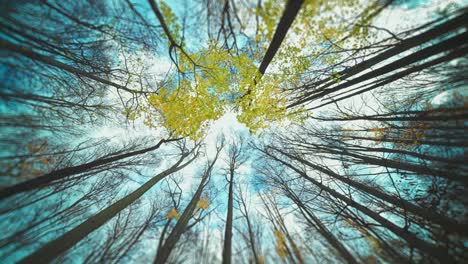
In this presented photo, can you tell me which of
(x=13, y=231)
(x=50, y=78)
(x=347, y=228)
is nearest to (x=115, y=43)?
(x=50, y=78)

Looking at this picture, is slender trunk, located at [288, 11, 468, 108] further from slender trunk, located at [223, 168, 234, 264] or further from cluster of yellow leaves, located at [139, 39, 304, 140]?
slender trunk, located at [223, 168, 234, 264]

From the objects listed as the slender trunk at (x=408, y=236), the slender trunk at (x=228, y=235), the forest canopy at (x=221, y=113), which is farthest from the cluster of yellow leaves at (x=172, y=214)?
the slender trunk at (x=408, y=236)

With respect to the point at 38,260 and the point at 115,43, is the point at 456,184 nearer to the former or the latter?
the point at 115,43

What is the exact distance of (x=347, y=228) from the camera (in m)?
4.96

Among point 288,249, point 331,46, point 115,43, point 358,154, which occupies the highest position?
point 115,43

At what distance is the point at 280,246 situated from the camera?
16.5 feet

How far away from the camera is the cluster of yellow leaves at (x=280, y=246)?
4.72 metres

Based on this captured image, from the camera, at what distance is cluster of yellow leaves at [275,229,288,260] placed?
4.72m

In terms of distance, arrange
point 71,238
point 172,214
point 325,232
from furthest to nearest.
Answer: point 172,214 → point 325,232 → point 71,238

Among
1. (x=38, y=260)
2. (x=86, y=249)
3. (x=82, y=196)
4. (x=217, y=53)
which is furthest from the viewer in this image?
(x=82, y=196)

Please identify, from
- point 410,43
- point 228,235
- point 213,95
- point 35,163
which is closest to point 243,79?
Result: point 213,95

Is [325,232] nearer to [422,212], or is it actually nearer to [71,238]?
[422,212]

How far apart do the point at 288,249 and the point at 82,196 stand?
830cm

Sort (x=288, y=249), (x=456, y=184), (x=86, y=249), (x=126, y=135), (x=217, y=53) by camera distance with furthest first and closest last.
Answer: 1. (x=126, y=135)
2. (x=288, y=249)
3. (x=217, y=53)
4. (x=86, y=249)
5. (x=456, y=184)
